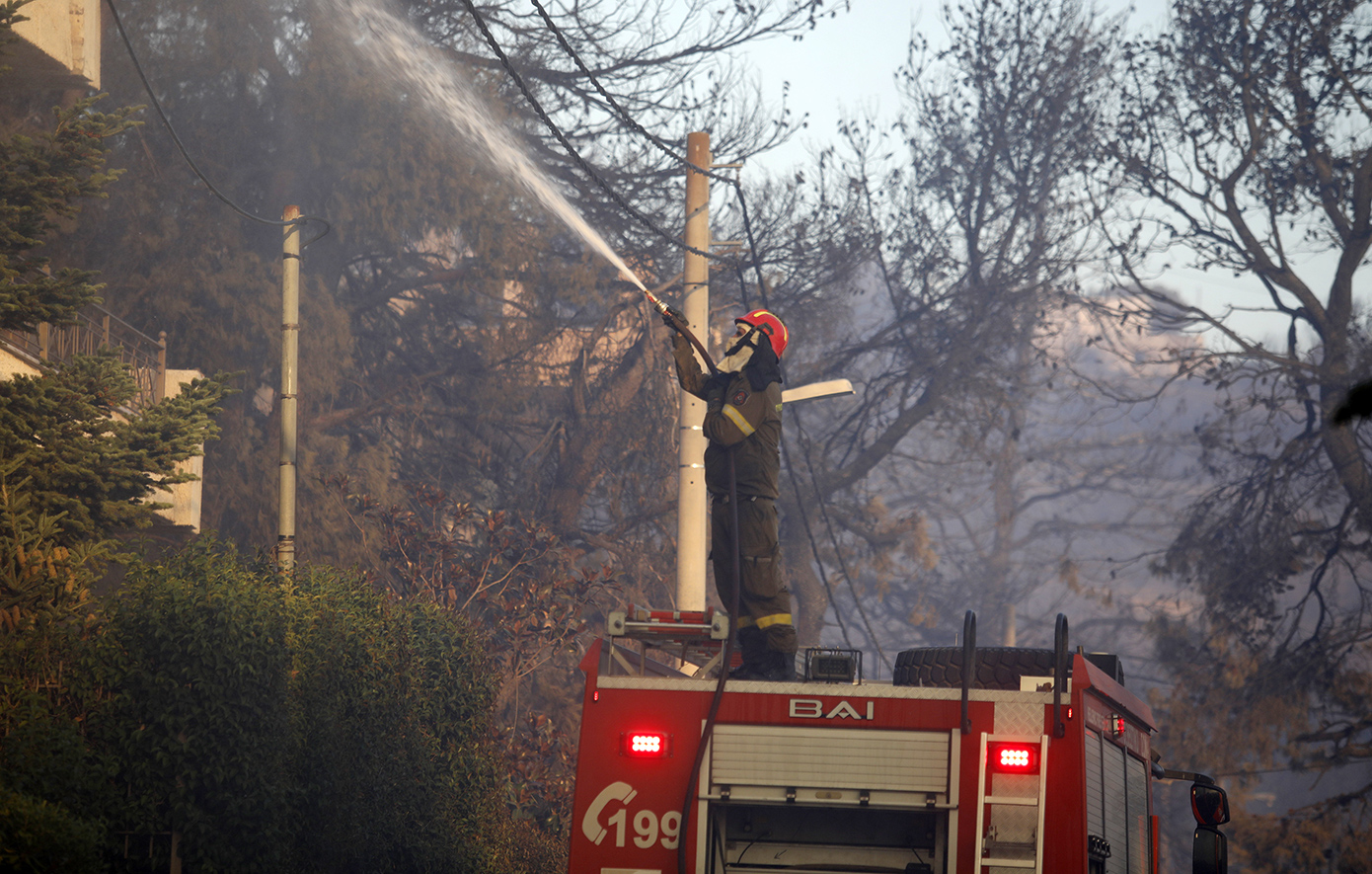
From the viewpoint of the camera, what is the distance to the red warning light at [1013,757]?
5465 millimetres

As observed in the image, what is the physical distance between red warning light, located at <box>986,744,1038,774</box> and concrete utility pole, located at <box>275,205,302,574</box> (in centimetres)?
923

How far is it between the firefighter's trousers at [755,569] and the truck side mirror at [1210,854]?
6.75 ft

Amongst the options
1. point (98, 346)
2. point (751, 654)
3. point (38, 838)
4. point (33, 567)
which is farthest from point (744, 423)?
point (98, 346)

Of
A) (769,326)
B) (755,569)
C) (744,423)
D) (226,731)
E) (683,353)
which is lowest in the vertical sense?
(226,731)

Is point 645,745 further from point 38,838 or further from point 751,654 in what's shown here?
point 38,838

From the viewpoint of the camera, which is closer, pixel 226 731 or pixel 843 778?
pixel 843 778

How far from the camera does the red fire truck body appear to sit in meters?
5.44

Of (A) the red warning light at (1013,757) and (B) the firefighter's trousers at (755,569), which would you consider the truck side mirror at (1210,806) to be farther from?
(B) the firefighter's trousers at (755,569)

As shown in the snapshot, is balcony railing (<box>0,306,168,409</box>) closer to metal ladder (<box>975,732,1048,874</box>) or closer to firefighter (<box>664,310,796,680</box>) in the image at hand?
firefighter (<box>664,310,796,680</box>)

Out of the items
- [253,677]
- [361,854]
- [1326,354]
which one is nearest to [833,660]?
Result: [253,677]

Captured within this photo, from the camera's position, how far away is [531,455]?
23.9 m

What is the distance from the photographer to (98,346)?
16.0 m

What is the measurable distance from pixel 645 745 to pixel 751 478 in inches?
73.6

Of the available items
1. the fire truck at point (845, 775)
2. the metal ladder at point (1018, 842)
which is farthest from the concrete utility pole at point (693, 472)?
the metal ladder at point (1018, 842)
